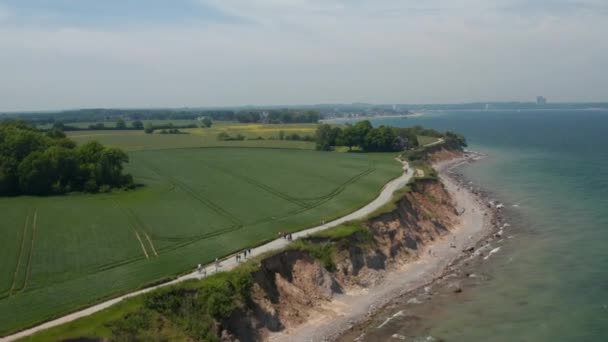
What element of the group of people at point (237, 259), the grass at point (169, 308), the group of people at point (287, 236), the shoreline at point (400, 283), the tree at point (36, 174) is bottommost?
the shoreline at point (400, 283)

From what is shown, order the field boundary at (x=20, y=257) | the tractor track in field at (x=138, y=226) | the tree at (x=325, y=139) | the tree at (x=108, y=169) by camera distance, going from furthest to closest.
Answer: the tree at (x=325, y=139) < the tree at (x=108, y=169) < the tractor track in field at (x=138, y=226) < the field boundary at (x=20, y=257)

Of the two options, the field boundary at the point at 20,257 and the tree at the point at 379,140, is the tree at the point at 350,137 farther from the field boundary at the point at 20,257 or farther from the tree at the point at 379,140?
the field boundary at the point at 20,257

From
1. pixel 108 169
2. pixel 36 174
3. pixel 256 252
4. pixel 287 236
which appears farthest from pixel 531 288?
pixel 36 174

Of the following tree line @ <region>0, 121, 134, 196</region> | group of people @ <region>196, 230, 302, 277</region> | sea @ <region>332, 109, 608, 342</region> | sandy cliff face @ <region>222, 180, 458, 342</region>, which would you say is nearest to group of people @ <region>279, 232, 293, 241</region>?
group of people @ <region>196, 230, 302, 277</region>

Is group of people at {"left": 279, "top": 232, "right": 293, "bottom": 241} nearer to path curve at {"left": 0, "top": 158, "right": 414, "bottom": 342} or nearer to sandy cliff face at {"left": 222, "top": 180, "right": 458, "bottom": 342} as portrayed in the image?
path curve at {"left": 0, "top": 158, "right": 414, "bottom": 342}

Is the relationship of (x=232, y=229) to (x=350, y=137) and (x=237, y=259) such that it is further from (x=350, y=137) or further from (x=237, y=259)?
(x=350, y=137)

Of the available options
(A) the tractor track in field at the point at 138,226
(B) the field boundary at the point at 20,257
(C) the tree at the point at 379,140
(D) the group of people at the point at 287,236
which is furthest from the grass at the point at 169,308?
(C) the tree at the point at 379,140
